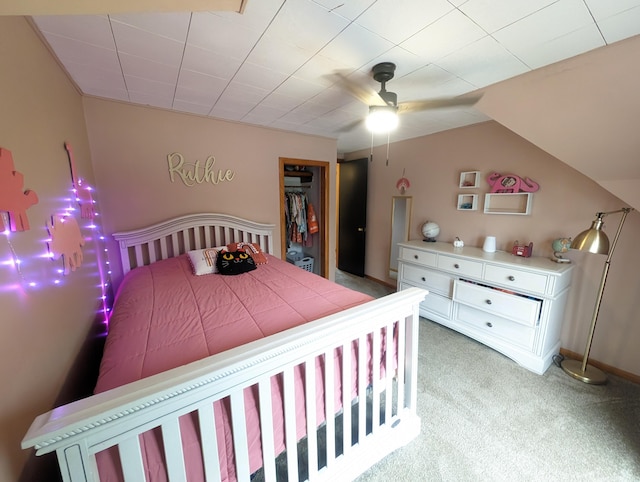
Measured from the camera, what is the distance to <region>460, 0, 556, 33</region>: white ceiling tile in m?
1.09

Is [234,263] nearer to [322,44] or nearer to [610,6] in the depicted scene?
[322,44]

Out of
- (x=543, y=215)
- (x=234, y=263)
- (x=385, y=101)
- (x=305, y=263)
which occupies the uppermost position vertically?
(x=385, y=101)

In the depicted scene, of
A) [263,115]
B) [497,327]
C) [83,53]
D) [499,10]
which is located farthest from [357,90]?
[497,327]

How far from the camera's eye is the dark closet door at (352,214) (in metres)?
4.32

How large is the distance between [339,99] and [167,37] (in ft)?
4.24

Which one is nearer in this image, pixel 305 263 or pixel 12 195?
pixel 12 195

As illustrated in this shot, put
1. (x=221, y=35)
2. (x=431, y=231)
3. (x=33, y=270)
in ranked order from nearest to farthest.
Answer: (x=33, y=270) → (x=221, y=35) → (x=431, y=231)

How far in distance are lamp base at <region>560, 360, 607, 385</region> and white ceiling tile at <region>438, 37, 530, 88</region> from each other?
2.39 m

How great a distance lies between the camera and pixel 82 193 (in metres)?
1.82

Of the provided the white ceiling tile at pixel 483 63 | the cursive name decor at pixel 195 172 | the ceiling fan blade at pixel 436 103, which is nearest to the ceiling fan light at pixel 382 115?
the white ceiling tile at pixel 483 63

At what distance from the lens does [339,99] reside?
2166 millimetres

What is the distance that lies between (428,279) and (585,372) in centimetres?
142

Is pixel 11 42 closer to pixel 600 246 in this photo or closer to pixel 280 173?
pixel 280 173

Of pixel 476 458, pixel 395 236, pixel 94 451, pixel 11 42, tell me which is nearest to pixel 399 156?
pixel 395 236
